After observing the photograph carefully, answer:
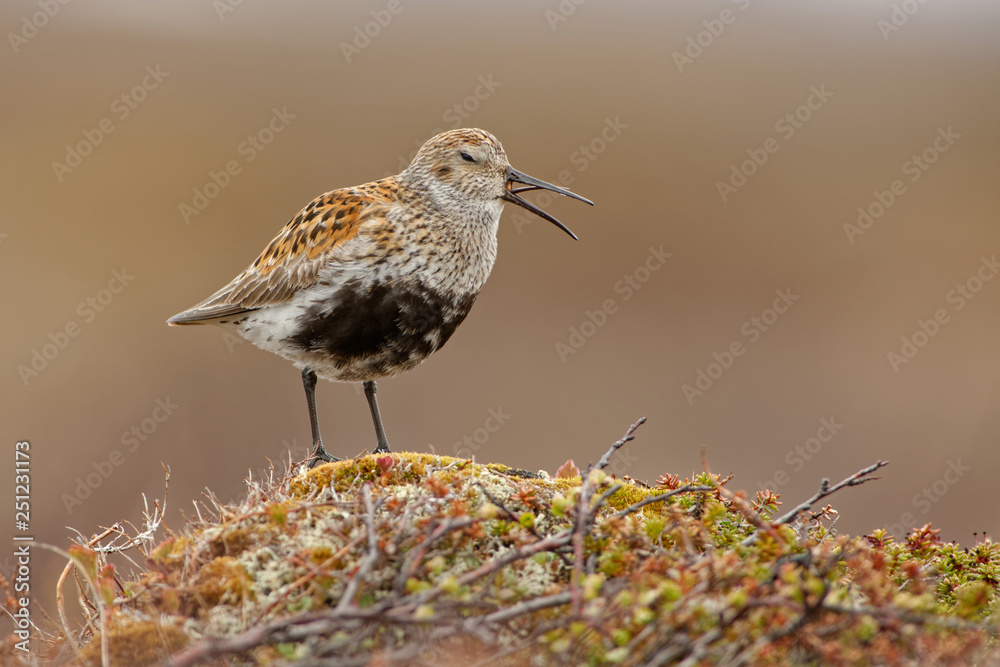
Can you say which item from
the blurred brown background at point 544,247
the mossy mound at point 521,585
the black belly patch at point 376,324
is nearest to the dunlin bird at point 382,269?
the black belly patch at point 376,324

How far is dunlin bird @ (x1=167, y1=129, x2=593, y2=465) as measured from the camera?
6074 mm

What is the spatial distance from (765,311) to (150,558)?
53.5 ft

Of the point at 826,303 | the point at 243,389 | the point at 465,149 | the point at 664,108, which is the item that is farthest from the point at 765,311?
the point at 465,149

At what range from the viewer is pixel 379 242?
6141 millimetres

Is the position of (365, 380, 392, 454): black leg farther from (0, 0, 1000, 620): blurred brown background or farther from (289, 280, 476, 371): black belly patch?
(0, 0, 1000, 620): blurred brown background

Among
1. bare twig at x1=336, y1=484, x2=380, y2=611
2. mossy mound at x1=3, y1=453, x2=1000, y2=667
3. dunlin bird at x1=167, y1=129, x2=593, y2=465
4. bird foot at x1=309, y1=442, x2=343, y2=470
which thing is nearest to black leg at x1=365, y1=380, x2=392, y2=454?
dunlin bird at x1=167, y1=129, x2=593, y2=465

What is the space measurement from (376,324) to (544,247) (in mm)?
13282

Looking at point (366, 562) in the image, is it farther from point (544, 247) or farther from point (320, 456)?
point (544, 247)

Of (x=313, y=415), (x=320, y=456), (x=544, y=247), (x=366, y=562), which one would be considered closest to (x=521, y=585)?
(x=366, y=562)

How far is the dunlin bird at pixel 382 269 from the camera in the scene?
607cm

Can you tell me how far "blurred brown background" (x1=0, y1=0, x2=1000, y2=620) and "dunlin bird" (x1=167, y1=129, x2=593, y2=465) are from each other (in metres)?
5.59

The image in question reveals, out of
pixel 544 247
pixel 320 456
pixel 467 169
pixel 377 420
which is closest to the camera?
pixel 320 456

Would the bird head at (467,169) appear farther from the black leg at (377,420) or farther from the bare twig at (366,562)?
the bare twig at (366,562)

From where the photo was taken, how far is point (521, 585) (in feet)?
11.8
